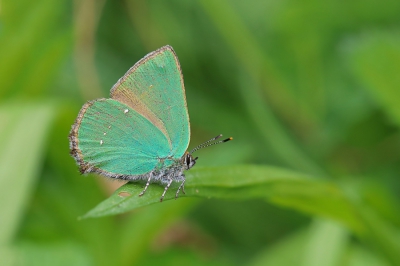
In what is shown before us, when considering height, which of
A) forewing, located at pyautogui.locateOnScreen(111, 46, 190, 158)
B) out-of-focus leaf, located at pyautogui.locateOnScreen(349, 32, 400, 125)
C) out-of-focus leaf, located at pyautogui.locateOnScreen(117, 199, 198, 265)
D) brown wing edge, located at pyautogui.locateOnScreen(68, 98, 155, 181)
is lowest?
out-of-focus leaf, located at pyautogui.locateOnScreen(117, 199, 198, 265)

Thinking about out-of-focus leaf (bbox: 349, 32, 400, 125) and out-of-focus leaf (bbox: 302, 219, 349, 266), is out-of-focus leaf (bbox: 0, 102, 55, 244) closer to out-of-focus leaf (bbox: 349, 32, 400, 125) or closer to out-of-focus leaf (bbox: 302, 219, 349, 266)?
out-of-focus leaf (bbox: 302, 219, 349, 266)

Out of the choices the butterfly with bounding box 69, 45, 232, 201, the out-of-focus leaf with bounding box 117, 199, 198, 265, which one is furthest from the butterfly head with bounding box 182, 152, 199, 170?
the out-of-focus leaf with bounding box 117, 199, 198, 265

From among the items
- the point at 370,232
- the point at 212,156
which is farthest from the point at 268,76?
the point at 370,232

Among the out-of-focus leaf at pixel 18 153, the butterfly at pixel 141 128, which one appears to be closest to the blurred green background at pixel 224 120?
the out-of-focus leaf at pixel 18 153

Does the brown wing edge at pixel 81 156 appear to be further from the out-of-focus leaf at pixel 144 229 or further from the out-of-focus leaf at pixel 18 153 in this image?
the out-of-focus leaf at pixel 144 229

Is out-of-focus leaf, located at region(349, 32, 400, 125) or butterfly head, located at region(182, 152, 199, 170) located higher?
out-of-focus leaf, located at region(349, 32, 400, 125)

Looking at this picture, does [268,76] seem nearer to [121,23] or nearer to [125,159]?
[121,23]
